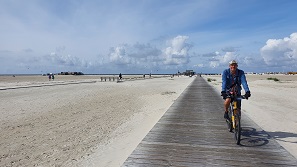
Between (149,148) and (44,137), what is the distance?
4981mm

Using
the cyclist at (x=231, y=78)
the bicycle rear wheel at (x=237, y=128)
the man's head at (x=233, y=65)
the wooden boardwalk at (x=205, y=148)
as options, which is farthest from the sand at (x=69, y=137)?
the man's head at (x=233, y=65)

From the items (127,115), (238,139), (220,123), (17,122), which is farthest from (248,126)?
(17,122)

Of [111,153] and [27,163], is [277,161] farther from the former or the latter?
[27,163]

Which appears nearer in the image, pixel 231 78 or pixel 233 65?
pixel 233 65

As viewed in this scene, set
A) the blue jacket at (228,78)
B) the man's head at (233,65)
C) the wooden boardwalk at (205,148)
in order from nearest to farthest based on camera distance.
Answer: the wooden boardwalk at (205,148) → the man's head at (233,65) → the blue jacket at (228,78)

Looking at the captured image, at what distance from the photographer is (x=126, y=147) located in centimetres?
751

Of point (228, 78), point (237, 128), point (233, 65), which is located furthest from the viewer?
point (228, 78)

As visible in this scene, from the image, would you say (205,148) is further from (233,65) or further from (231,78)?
(233,65)

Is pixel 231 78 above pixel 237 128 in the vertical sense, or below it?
above

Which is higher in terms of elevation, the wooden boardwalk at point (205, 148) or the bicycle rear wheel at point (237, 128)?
the bicycle rear wheel at point (237, 128)

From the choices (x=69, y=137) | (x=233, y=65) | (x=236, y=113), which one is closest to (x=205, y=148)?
(x=236, y=113)

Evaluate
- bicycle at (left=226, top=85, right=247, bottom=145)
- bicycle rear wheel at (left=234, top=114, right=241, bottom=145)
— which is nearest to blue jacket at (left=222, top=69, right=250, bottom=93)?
bicycle at (left=226, top=85, right=247, bottom=145)

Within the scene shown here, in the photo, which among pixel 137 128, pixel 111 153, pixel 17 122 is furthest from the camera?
pixel 17 122

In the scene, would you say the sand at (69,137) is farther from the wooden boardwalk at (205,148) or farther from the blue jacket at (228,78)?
the blue jacket at (228,78)
